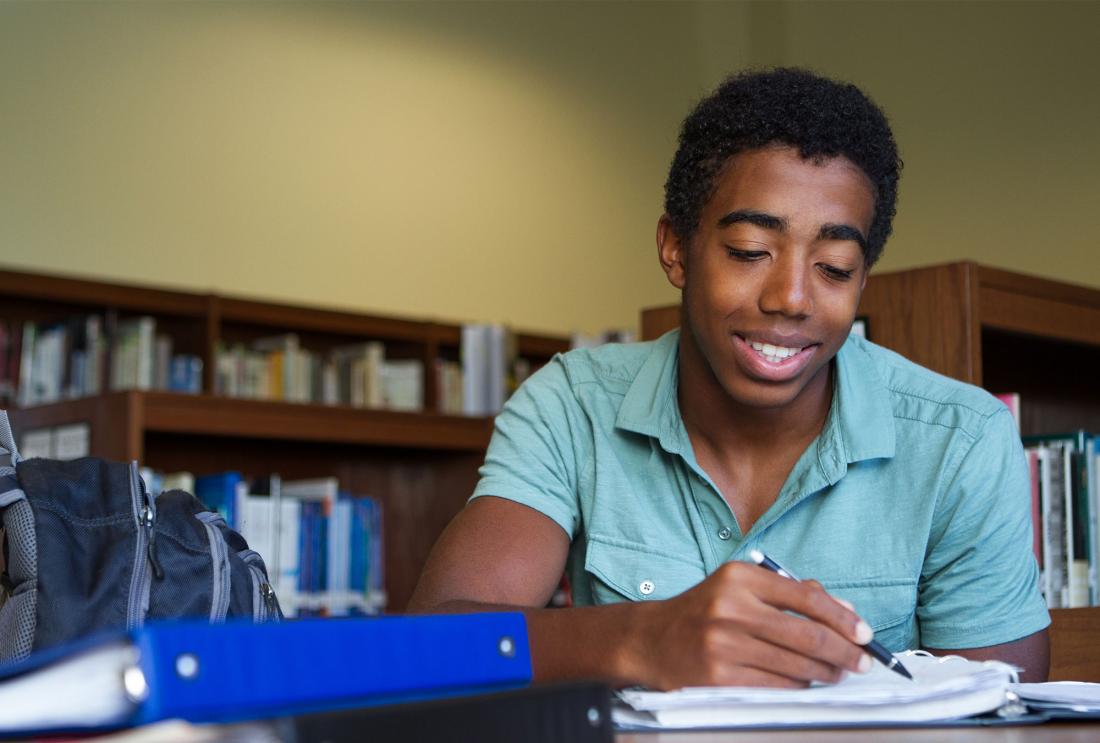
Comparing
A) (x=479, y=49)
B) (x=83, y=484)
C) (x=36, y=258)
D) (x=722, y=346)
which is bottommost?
(x=83, y=484)

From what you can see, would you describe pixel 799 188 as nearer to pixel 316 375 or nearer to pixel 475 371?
pixel 475 371

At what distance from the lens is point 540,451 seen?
1.47m

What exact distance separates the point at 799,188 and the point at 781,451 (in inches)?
11.1

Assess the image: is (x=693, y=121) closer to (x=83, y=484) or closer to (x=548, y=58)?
(x=83, y=484)

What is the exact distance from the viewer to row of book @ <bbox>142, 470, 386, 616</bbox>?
10.7 feet

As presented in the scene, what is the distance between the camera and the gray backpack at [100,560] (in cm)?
119

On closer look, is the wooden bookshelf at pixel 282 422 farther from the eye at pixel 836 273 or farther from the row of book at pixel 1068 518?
the eye at pixel 836 273

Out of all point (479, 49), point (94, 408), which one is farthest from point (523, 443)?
point (479, 49)

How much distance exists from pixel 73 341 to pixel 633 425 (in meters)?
3.94

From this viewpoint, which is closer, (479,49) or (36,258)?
Result: (36,258)

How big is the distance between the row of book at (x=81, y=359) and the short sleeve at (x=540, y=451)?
11.8 ft

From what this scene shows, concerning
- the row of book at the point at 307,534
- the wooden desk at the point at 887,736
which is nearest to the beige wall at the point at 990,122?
the row of book at the point at 307,534

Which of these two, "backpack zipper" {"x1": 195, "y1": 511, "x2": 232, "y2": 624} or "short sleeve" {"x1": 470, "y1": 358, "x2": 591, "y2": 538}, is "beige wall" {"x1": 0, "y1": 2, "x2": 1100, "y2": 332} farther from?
"backpack zipper" {"x1": 195, "y1": 511, "x2": 232, "y2": 624}

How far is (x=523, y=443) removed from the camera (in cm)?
147
